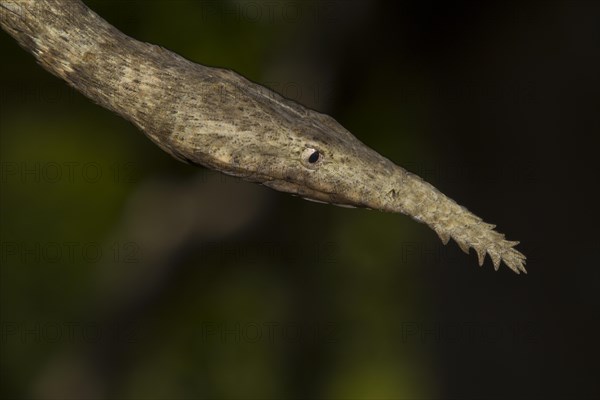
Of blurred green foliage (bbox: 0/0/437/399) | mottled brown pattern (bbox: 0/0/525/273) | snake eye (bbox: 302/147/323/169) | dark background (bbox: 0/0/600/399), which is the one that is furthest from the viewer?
blurred green foliage (bbox: 0/0/437/399)

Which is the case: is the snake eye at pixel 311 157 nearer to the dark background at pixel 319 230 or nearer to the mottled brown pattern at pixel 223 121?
the mottled brown pattern at pixel 223 121

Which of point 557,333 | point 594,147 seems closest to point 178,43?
point 594,147

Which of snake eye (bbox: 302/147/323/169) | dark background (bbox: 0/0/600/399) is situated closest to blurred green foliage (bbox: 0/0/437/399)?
dark background (bbox: 0/0/600/399)

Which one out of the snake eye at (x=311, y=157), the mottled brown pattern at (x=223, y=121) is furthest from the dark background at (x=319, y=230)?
the snake eye at (x=311, y=157)

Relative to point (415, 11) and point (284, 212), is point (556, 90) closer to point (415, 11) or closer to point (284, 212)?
point (415, 11)

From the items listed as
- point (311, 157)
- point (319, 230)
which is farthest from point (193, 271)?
point (311, 157)

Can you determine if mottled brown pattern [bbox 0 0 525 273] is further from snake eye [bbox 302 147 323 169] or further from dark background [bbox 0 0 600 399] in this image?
dark background [bbox 0 0 600 399]

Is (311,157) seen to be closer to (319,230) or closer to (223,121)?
(223,121)
